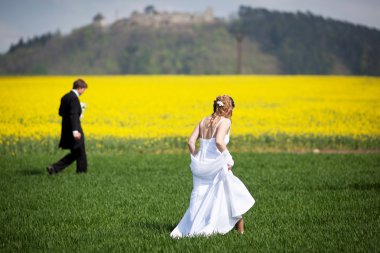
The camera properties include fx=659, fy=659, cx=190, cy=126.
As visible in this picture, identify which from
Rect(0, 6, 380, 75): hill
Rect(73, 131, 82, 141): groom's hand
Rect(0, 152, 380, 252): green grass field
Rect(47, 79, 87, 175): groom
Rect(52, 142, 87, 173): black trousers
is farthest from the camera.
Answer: Rect(0, 6, 380, 75): hill

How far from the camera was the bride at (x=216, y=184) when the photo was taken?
7.91 m

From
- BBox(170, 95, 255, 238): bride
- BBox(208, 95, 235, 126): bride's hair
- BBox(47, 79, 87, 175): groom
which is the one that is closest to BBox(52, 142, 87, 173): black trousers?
BBox(47, 79, 87, 175): groom

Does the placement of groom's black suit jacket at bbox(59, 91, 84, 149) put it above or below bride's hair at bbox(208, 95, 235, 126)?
below

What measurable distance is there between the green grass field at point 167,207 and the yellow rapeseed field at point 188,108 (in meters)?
5.28

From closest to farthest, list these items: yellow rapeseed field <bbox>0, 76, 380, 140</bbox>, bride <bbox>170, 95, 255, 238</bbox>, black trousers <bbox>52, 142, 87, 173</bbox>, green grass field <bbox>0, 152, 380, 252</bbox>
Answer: green grass field <bbox>0, 152, 380, 252</bbox> → bride <bbox>170, 95, 255, 238</bbox> → black trousers <bbox>52, 142, 87, 173</bbox> → yellow rapeseed field <bbox>0, 76, 380, 140</bbox>

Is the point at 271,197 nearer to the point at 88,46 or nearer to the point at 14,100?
the point at 14,100

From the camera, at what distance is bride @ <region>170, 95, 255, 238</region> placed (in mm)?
7910

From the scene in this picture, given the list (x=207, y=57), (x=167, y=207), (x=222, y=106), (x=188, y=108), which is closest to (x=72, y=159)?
(x=167, y=207)

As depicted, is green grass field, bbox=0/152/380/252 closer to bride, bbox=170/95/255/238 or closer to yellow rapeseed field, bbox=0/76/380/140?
bride, bbox=170/95/255/238

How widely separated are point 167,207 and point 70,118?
4.25m

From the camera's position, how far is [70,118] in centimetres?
1370

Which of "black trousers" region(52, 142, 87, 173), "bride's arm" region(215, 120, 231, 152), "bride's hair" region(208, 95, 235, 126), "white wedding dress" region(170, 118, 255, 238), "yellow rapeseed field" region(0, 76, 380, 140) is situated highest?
"bride's hair" region(208, 95, 235, 126)

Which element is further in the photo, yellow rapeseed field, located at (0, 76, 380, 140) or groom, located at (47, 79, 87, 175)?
yellow rapeseed field, located at (0, 76, 380, 140)

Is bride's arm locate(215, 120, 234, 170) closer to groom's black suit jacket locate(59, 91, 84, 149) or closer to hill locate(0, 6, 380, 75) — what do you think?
groom's black suit jacket locate(59, 91, 84, 149)
